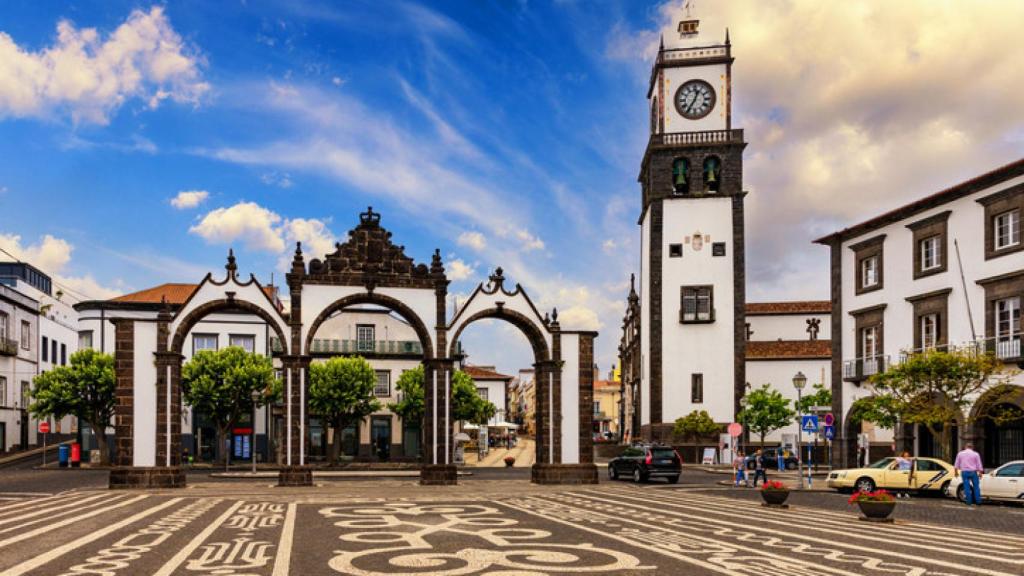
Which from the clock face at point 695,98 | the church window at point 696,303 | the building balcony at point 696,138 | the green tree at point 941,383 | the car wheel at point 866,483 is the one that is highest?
the clock face at point 695,98

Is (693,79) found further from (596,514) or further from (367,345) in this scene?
(596,514)

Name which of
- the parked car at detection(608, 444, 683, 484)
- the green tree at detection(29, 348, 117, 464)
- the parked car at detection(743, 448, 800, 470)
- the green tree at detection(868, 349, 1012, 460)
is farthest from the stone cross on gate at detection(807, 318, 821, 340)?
the green tree at detection(29, 348, 117, 464)

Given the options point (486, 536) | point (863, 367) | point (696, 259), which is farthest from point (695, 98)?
point (486, 536)

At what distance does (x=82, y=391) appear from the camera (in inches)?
2066

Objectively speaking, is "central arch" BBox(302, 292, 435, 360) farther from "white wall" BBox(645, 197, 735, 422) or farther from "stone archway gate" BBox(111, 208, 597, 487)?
"white wall" BBox(645, 197, 735, 422)

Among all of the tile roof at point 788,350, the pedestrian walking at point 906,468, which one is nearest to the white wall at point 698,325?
the tile roof at point 788,350

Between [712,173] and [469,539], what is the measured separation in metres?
48.8

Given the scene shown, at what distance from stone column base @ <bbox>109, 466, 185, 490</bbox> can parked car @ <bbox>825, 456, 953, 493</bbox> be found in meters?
22.2

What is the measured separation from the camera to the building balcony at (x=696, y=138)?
202 ft

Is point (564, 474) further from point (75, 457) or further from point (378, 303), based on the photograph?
point (75, 457)

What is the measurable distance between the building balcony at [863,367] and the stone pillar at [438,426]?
63.7 feet

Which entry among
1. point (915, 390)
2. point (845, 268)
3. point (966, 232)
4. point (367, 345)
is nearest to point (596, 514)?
point (915, 390)

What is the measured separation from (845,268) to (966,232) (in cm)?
896

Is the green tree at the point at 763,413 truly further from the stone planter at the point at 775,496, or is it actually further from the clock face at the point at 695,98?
the stone planter at the point at 775,496
